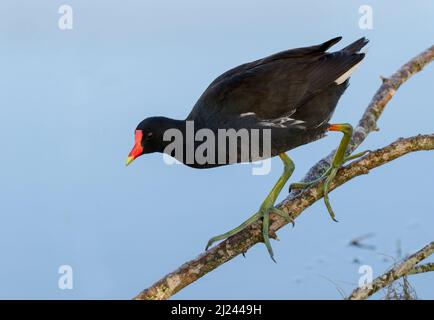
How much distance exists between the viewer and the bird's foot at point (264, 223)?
3250 mm

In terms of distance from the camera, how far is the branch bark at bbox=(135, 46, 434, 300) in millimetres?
2957

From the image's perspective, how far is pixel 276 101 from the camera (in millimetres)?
3217

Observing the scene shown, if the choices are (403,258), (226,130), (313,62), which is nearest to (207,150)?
(226,130)

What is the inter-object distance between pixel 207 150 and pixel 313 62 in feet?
2.44

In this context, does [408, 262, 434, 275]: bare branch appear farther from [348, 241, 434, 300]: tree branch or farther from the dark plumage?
the dark plumage

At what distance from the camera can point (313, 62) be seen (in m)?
3.36

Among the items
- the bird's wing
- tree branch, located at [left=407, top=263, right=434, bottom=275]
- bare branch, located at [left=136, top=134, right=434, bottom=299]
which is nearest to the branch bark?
bare branch, located at [left=136, top=134, right=434, bottom=299]

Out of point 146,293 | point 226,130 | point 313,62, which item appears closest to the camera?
point 146,293

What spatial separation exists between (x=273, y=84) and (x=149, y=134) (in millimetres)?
674

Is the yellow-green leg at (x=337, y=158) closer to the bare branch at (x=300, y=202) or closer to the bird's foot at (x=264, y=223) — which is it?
the bare branch at (x=300, y=202)

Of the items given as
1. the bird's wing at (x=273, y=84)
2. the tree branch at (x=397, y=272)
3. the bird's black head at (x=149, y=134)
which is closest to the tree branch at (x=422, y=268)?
the tree branch at (x=397, y=272)

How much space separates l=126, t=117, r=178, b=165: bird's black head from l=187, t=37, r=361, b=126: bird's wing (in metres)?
0.18

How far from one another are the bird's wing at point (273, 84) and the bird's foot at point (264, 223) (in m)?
0.49
